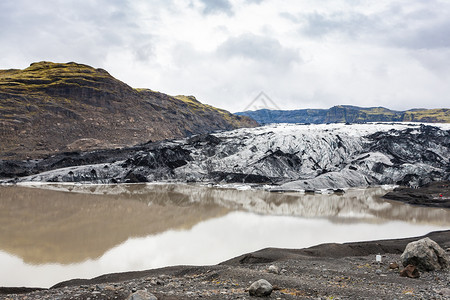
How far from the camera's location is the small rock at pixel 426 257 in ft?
27.3

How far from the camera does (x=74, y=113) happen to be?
60750 millimetres

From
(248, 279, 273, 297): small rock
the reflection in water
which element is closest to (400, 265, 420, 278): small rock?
(248, 279, 273, 297): small rock

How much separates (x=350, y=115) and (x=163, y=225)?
122121mm

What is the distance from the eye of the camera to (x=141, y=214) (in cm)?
2044

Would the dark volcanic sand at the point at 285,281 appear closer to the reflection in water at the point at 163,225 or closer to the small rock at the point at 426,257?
the small rock at the point at 426,257

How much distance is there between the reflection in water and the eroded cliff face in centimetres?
617

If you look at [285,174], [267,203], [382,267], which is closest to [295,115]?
[285,174]

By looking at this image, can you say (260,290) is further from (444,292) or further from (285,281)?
(444,292)

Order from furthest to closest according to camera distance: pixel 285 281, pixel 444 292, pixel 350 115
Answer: pixel 350 115 < pixel 285 281 < pixel 444 292

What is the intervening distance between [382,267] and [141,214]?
14707mm

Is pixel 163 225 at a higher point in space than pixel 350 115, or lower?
lower

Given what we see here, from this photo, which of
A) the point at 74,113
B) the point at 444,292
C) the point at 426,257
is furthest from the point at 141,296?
the point at 74,113

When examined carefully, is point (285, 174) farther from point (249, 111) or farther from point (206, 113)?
point (249, 111)

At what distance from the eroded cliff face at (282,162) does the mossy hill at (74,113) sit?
42.8 feet
